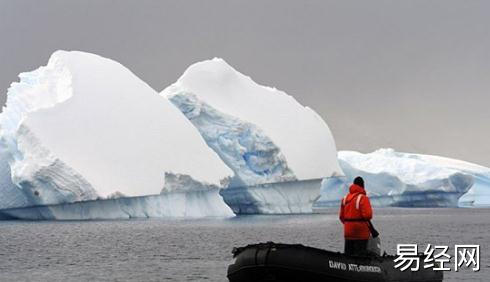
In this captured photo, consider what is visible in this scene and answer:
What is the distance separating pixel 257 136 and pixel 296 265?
32.7 m

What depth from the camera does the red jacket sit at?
12.3 metres

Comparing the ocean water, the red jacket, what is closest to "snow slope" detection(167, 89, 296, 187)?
the ocean water

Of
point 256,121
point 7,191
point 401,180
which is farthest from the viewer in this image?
point 401,180

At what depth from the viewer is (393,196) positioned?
63.6m

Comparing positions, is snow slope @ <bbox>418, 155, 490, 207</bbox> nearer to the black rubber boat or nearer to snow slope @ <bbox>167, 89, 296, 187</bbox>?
snow slope @ <bbox>167, 89, 296, 187</bbox>

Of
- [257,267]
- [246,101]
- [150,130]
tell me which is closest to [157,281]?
[257,267]

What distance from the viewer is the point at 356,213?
40.8 ft

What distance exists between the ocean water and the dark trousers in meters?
4.70

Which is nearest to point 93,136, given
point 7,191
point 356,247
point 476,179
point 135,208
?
point 135,208

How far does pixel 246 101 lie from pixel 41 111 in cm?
1387

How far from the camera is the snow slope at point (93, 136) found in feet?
120

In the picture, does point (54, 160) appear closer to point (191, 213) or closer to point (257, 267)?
point (191, 213)

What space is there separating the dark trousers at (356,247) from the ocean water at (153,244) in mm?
4702

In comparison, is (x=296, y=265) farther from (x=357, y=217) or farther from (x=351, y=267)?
(x=357, y=217)
